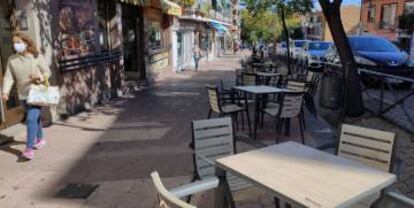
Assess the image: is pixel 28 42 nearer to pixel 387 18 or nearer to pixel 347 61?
pixel 347 61

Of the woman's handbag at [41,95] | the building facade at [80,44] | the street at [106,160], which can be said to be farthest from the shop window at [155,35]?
the woman's handbag at [41,95]

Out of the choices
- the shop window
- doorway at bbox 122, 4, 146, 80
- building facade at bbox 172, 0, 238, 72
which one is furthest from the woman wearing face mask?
building facade at bbox 172, 0, 238, 72

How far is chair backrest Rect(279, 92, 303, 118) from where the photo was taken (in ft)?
20.4

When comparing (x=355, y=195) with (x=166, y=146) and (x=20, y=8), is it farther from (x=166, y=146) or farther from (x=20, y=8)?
(x=20, y=8)

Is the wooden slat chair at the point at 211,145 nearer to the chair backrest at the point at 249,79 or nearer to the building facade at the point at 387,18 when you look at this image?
the chair backrest at the point at 249,79

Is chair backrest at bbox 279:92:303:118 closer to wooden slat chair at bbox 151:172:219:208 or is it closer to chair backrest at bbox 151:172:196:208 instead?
wooden slat chair at bbox 151:172:219:208

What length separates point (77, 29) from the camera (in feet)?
28.9

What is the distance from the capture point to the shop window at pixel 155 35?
15227 mm

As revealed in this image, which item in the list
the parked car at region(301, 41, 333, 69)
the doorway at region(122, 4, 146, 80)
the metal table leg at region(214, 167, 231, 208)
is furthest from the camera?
the parked car at region(301, 41, 333, 69)

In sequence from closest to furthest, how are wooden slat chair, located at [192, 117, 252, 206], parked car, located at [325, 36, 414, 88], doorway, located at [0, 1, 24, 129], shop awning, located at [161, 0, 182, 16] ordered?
1. wooden slat chair, located at [192, 117, 252, 206]
2. doorway, located at [0, 1, 24, 129]
3. parked car, located at [325, 36, 414, 88]
4. shop awning, located at [161, 0, 182, 16]

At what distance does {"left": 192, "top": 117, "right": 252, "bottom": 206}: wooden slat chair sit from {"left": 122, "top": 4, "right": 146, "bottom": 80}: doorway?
10.8 m

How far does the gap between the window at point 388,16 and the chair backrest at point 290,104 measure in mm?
34266

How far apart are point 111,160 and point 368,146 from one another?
3496 millimetres

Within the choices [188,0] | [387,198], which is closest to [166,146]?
[387,198]
